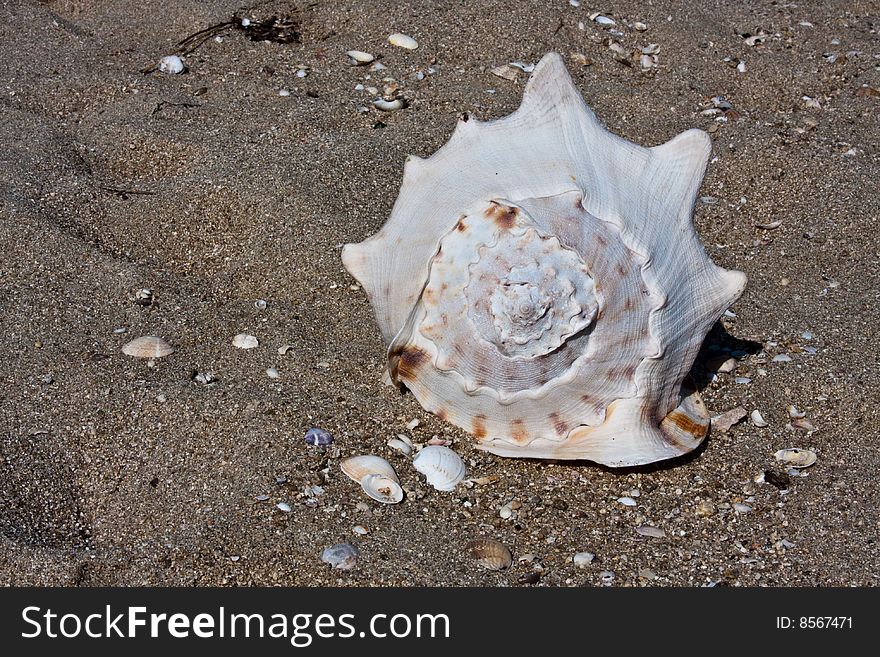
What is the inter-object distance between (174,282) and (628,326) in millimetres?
1577

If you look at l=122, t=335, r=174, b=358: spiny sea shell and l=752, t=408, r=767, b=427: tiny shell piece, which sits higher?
l=122, t=335, r=174, b=358: spiny sea shell

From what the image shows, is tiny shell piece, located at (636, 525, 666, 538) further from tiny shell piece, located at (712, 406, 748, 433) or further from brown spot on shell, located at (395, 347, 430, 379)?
brown spot on shell, located at (395, 347, 430, 379)

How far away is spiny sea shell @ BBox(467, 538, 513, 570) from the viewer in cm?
249

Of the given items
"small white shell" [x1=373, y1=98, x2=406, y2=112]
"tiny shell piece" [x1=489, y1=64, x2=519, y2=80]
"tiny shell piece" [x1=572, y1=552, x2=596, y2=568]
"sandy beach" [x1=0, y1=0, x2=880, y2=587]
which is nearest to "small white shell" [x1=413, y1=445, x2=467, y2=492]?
"sandy beach" [x1=0, y1=0, x2=880, y2=587]

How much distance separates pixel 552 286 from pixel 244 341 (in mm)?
1093

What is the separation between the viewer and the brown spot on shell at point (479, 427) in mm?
2766

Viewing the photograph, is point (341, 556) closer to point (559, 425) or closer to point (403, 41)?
point (559, 425)

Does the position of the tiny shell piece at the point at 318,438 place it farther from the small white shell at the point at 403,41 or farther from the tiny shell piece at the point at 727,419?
the small white shell at the point at 403,41

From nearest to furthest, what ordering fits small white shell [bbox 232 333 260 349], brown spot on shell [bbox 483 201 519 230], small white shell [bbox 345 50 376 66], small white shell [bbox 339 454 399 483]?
brown spot on shell [bbox 483 201 519 230] < small white shell [bbox 339 454 399 483] < small white shell [bbox 232 333 260 349] < small white shell [bbox 345 50 376 66]

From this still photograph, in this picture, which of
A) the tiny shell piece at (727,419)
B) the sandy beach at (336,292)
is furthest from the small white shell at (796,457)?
the tiny shell piece at (727,419)

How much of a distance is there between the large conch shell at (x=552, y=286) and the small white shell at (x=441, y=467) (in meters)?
0.11

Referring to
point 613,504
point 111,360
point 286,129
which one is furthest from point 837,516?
point 286,129

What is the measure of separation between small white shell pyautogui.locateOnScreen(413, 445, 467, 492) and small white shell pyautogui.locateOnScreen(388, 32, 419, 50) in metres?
2.41

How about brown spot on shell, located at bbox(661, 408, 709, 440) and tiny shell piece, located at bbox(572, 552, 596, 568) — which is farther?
brown spot on shell, located at bbox(661, 408, 709, 440)
